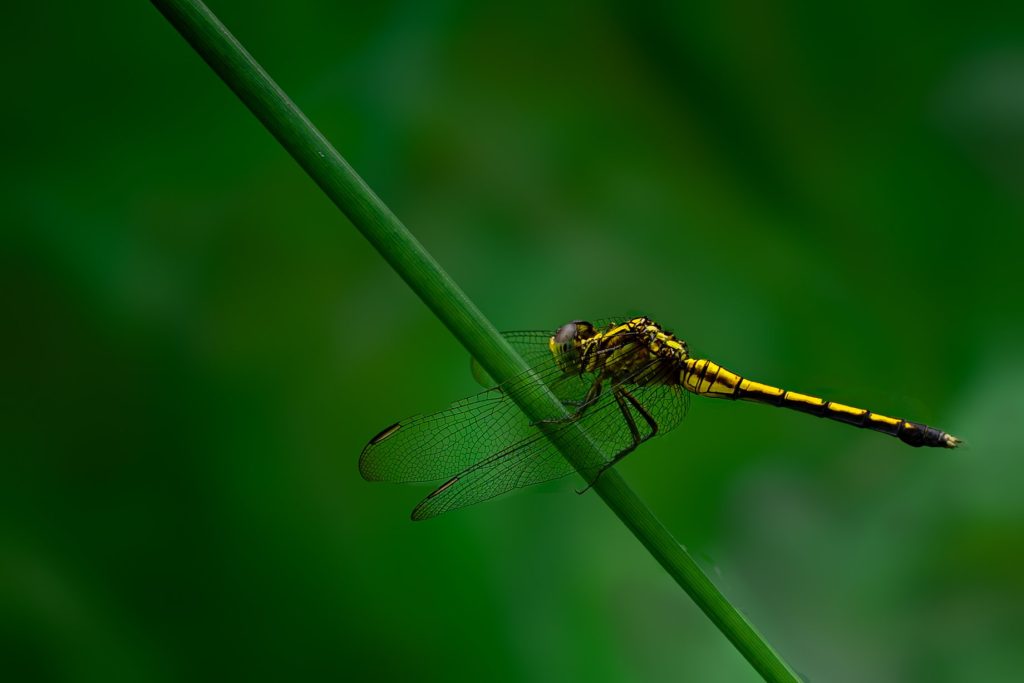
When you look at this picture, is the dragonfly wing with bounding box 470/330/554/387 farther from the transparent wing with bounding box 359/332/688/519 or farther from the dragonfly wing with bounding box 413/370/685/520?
the dragonfly wing with bounding box 413/370/685/520

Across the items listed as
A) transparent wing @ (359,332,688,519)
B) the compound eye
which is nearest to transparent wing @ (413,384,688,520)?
transparent wing @ (359,332,688,519)

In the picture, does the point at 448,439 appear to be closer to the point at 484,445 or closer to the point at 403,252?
the point at 484,445

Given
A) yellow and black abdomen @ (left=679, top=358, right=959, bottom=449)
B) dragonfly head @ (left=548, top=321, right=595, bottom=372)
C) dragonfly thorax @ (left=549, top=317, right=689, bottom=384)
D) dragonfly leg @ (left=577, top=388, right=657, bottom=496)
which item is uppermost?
dragonfly head @ (left=548, top=321, right=595, bottom=372)

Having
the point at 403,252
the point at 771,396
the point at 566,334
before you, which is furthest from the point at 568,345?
the point at 403,252

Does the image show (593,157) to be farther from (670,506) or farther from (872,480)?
(872,480)

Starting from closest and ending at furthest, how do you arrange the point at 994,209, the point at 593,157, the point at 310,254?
the point at 310,254, the point at 994,209, the point at 593,157

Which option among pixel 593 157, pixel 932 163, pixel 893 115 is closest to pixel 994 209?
pixel 932 163

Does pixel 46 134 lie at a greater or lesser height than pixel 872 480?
greater
